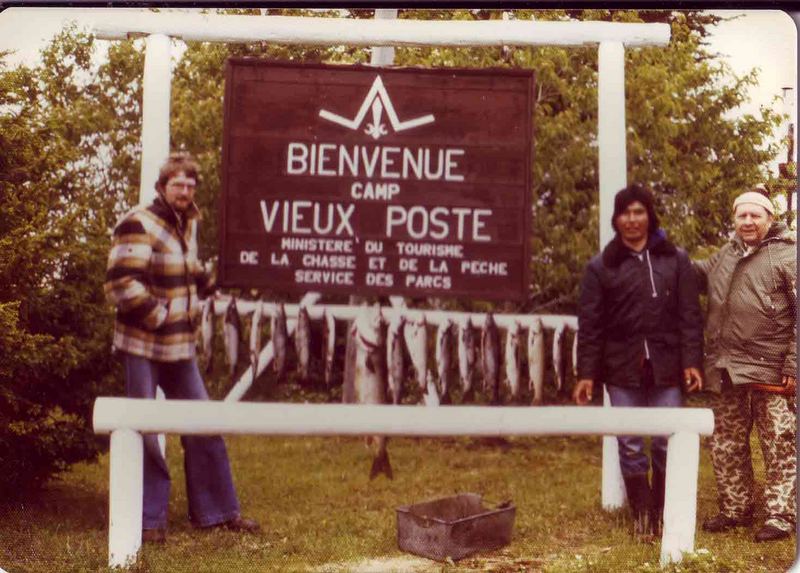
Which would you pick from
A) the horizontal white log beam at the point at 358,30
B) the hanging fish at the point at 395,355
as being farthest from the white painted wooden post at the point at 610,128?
the hanging fish at the point at 395,355

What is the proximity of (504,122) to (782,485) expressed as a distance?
2.38 m

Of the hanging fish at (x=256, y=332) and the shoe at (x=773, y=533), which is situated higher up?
the hanging fish at (x=256, y=332)

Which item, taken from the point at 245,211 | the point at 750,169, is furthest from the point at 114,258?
the point at 750,169

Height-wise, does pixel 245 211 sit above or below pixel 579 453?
above

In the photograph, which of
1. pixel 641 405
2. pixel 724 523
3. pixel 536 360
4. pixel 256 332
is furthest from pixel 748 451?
pixel 256 332

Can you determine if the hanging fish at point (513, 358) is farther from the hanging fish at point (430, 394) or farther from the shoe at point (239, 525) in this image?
the shoe at point (239, 525)

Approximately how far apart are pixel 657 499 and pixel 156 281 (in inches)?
114

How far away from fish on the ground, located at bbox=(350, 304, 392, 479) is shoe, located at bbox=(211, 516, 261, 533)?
2.89 ft

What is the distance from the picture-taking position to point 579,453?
6.62m

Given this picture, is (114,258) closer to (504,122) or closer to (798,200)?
(504,122)

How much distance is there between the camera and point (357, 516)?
5184mm

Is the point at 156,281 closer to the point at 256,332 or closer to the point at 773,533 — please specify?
the point at 256,332

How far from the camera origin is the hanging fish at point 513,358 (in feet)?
16.3

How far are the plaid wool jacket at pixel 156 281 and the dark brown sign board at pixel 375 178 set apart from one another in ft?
0.87
